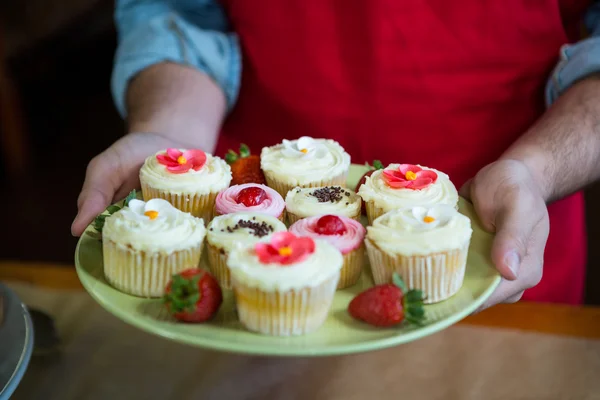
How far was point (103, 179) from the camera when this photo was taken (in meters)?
1.74

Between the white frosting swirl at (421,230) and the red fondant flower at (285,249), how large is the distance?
0.17m

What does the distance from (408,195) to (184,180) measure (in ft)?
1.79

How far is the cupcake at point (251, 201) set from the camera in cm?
165

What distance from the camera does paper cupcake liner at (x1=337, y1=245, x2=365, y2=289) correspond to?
1.48 meters

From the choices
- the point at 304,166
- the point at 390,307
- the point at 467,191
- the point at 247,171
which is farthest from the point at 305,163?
the point at 390,307

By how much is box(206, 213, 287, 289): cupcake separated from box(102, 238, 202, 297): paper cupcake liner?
0.15 feet

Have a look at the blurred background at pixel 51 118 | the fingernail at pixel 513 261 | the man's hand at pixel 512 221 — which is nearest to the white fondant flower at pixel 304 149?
the man's hand at pixel 512 221

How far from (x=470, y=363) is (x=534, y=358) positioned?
0.15 metres

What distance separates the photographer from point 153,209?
1.54 m

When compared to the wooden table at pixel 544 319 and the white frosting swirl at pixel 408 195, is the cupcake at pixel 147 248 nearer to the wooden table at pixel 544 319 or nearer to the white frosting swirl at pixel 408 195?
the white frosting swirl at pixel 408 195

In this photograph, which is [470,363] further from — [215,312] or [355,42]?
[355,42]

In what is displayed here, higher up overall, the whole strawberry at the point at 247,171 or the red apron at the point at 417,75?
the red apron at the point at 417,75

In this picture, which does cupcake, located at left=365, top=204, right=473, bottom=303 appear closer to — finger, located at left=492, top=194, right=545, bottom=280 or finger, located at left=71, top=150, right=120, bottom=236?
finger, located at left=492, top=194, right=545, bottom=280

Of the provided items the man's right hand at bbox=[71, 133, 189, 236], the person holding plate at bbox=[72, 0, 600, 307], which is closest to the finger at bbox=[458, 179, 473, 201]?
the person holding plate at bbox=[72, 0, 600, 307]
